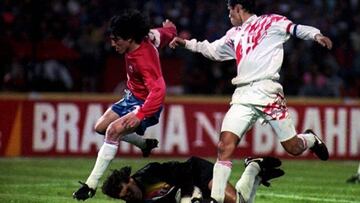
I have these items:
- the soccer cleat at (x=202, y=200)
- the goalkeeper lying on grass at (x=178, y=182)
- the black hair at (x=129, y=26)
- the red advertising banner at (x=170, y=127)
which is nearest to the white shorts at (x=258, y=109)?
the goalkeeper lying on grass at (x=178, y=182)

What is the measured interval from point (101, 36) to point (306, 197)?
439 inches

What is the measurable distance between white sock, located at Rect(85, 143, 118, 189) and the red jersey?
1.75 ft

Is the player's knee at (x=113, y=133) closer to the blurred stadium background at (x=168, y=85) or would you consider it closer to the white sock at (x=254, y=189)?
the white sock at (x=254, y=189)

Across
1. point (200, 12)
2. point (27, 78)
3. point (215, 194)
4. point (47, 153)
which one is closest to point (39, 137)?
point (47, 153)

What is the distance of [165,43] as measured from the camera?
12812 mm

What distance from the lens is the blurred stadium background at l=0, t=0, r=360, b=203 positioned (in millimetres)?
21297

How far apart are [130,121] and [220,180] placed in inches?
63.4

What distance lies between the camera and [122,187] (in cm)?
1041

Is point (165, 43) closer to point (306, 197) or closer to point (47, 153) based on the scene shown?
point (306, 197)

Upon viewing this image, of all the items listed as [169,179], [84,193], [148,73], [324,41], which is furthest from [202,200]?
[324,41]

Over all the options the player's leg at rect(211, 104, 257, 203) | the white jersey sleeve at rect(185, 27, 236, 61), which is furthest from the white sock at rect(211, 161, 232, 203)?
the white jersey sleeve at rect(185, 27, 236, 61)

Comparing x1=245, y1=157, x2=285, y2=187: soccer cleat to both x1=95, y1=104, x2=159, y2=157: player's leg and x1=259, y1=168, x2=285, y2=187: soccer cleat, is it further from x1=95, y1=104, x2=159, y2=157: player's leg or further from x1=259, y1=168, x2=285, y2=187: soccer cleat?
x1=95, y1=104, x2=159, y2=157: player's leg

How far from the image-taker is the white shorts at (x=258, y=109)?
11195mm

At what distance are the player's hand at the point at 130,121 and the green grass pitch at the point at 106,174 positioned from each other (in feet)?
4.87
